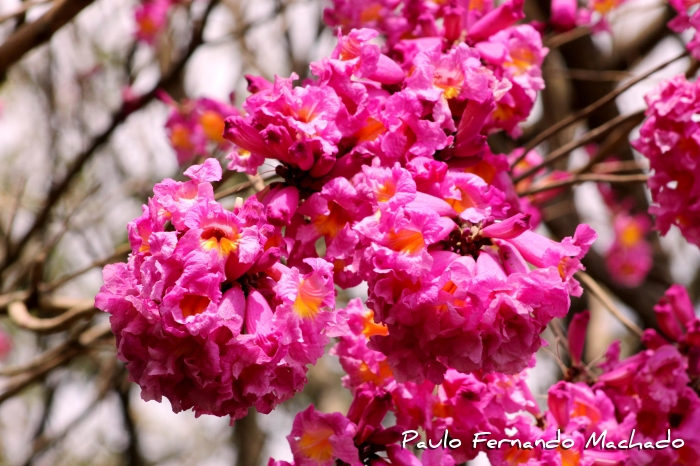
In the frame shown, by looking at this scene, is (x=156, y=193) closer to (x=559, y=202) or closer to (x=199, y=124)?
(x=199, y=124)

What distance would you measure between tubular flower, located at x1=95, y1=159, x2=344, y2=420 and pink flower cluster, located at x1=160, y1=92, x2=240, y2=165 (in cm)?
200

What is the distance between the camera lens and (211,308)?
1.19 metres

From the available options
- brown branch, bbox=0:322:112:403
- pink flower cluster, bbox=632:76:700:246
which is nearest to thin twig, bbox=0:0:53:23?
brown branch, bbox=0:322:112:403

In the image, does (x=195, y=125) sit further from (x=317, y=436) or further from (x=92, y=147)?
(x=317, y=436)

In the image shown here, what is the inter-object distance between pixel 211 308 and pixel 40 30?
1.47 metres

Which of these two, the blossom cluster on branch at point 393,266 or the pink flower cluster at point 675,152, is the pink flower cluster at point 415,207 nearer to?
the blossom cluster on branch at point 393,266

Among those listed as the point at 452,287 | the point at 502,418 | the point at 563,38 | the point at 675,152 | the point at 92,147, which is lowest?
the point at 92,147

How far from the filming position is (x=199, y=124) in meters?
3.42

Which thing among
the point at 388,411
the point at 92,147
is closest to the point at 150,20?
the point at 92,147

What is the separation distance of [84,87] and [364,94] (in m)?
4.41

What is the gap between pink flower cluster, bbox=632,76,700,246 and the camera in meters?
1.88

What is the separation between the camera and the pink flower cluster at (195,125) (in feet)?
10.9

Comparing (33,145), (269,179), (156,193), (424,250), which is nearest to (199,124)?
(269,179)

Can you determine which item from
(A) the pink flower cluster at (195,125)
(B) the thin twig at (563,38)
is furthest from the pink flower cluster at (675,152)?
(A) the pink flower cluster at (195,125)
